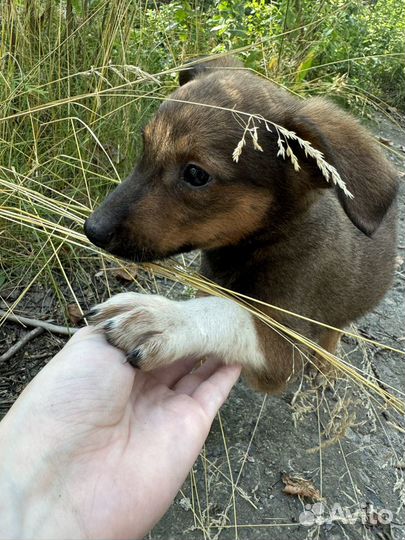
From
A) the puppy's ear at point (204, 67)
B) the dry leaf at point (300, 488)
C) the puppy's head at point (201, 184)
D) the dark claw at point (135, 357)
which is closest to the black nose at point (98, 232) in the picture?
the puppy's head at point (201, 184)

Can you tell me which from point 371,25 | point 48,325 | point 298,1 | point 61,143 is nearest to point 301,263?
point 48,325

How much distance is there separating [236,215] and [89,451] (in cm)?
122

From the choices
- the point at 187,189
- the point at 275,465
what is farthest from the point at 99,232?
the point at 275,465

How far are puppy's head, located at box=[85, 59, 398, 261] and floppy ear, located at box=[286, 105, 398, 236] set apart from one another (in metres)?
0.12

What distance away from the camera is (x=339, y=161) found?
2582 mm

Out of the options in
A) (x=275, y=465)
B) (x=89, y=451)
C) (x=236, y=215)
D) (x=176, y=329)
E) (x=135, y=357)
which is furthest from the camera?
(x=275, y=465)

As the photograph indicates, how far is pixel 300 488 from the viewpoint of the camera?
312 centimetres

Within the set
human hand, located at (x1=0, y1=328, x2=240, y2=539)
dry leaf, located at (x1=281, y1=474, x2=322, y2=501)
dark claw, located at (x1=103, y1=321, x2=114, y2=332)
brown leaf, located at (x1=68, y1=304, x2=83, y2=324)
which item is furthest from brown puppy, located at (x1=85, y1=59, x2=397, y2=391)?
brown leaf, located at (x1=68, y1=304, x2=83, y2=324)

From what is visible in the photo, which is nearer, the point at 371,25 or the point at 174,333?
the point at 174,333

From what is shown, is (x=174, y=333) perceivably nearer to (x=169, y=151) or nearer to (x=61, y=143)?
(x=169, y=151)

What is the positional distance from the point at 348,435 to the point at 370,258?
1035 millimetres

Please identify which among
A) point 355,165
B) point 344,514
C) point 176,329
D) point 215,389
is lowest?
point 344,514

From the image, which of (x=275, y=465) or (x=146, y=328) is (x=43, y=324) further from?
(x=275, y=465)

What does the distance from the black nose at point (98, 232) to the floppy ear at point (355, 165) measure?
3.11 feet
